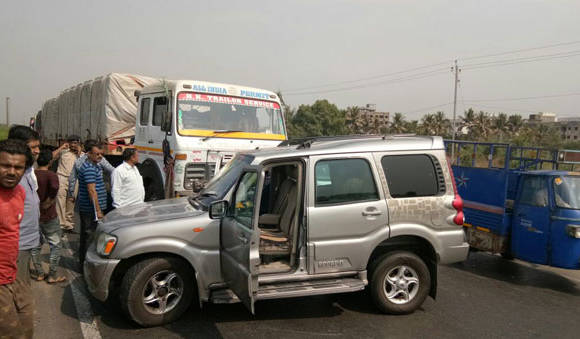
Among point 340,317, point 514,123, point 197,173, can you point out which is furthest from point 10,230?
point 514,123

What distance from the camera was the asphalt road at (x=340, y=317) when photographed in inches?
167

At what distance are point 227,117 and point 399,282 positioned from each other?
4.51 m

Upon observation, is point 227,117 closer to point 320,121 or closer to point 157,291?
point 157,291

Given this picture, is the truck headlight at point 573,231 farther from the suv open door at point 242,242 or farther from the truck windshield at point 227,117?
the truck windshield at point 227,117

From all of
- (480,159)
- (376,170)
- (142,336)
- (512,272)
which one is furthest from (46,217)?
(480,159)

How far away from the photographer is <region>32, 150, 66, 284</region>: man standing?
16.8 ft

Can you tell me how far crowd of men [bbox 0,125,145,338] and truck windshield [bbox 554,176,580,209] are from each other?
584cm

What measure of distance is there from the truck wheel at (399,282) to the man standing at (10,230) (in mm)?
3254

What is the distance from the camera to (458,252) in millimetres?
4770

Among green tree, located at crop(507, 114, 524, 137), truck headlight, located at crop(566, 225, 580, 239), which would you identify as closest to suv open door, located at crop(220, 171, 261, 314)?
truck headlight, located at crop(566, 225, 580, 239)

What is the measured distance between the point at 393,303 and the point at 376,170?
1.46 meters

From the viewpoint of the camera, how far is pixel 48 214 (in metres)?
5.35

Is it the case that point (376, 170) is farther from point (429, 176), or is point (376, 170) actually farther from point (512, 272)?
point (512, 272)

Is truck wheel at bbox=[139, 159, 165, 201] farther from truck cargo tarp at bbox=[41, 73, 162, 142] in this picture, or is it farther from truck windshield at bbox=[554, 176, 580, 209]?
truck windshield at bbox=[554, 176, 580, 209]
